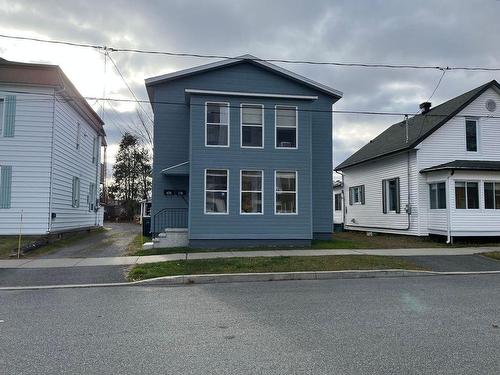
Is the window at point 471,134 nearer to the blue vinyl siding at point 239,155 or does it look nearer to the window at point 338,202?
the blue vinyl siding at point 239,155

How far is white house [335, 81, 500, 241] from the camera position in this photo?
19688 mm

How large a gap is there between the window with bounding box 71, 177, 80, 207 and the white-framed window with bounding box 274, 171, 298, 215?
36.0 ft

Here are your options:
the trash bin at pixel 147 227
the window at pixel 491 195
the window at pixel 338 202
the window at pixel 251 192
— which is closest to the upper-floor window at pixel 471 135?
the window at pixel 491 195

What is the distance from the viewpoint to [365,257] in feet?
46.8

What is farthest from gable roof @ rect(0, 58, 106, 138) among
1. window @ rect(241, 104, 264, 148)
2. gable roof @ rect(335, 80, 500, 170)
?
gable roof @ rect(335, 80, 500, 170)

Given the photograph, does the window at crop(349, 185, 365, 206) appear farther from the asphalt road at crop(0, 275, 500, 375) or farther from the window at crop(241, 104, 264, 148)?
the asphalt road at crop(0, 275, 500, 375)

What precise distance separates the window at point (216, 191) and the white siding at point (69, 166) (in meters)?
6.72

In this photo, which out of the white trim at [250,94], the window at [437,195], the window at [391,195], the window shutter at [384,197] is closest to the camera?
the white trim at [250,94]

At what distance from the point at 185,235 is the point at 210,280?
623 cm

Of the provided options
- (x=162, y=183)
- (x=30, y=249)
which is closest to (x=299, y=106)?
(x=162, y=183)

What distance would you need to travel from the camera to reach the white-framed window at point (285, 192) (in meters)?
17.6

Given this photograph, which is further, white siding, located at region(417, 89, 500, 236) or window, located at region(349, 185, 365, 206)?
window, located at region(349, 185, 365, 206)

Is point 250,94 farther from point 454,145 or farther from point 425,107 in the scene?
point 425,107

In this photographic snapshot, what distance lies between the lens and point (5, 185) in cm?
1786
